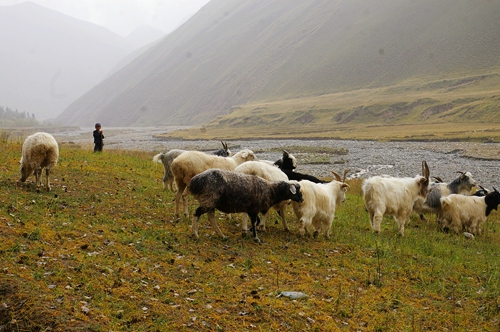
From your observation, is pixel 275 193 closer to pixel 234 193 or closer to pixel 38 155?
pixel 234 193

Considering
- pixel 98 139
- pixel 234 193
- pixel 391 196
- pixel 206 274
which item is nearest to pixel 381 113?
pixel 98 139

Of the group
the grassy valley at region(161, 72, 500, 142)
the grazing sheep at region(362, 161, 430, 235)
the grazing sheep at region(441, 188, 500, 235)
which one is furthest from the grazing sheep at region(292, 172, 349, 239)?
the grassy valley at region(161, 72, 500, 142)

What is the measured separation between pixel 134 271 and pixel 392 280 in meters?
5.35

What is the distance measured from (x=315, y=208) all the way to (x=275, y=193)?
1.45 meters

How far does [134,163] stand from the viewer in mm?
21453

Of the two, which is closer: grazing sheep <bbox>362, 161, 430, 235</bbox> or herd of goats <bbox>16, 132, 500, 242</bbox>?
herd of goats <bbox>16, 132, 500, 242</bbox>

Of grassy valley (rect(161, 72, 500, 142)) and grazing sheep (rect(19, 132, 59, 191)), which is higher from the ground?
grassy valley (rect(161, 72, 500, 142))

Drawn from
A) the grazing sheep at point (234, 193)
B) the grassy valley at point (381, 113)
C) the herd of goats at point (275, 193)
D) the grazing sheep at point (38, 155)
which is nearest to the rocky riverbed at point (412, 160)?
the grassy valley at point (381, 113)

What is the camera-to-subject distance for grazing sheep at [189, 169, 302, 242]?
9.83m

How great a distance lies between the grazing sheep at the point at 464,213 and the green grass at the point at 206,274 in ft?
5.19

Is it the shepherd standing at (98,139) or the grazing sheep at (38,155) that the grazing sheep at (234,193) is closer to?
the grazing sheep at (38,155)

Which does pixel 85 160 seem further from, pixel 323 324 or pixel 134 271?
pixel 323 324

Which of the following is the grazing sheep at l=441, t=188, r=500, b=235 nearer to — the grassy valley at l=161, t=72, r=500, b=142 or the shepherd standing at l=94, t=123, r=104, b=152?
the shepherd standing at l=94, t=123, r=104, b=152

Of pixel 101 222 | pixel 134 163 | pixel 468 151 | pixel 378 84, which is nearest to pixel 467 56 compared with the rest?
pixel 378 84
